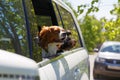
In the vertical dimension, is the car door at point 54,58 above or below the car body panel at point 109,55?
above

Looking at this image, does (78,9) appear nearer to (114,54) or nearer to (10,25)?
(114,54)

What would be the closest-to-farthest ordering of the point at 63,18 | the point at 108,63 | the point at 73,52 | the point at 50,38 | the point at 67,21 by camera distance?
the point at 50,38 < the point at 73,52 < the point at 63,18 < the point at 67,21 < the point at 108,63

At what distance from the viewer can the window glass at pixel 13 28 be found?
2127 millimetres

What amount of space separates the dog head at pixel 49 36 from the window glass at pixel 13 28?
414 mm

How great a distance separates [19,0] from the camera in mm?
2359

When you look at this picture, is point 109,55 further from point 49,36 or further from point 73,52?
point 49,36

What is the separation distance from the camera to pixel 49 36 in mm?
2732

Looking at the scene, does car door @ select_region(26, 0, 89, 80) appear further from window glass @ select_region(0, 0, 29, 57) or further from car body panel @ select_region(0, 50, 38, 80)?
car body panel @ select_region(0, 50, 38, 80)

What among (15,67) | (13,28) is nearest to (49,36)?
(13,28)

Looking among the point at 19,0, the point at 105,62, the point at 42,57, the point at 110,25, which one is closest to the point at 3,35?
the point at 19,0

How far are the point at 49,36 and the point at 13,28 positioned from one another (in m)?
0.53

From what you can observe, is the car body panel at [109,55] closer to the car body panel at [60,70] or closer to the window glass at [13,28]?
the car body panel at [60,70]

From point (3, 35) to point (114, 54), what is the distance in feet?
33.1

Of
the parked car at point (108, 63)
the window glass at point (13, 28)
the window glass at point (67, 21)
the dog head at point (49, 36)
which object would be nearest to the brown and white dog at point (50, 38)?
the dog head at point (49, 36)
